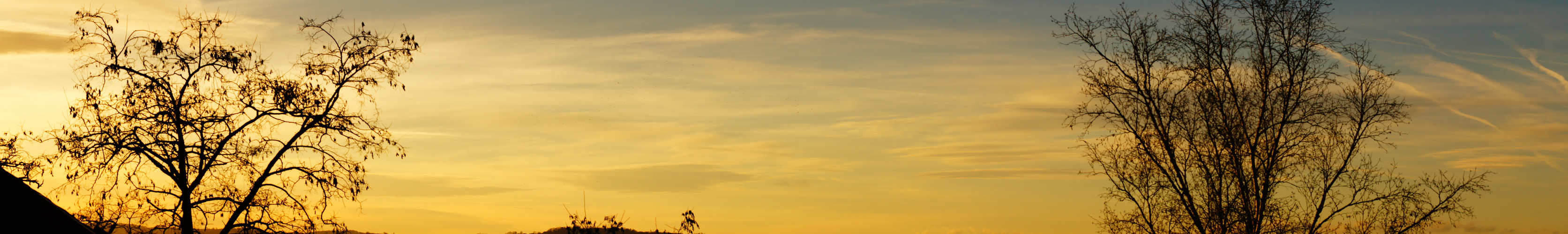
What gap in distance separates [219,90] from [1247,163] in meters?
21.8

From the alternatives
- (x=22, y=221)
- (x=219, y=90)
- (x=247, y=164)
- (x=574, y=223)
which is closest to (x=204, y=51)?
(x=219, y=90)

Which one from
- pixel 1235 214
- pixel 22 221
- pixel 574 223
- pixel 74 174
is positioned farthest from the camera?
pixel 1235 214

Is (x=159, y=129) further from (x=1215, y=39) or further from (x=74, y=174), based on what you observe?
(x=1215, y=39)

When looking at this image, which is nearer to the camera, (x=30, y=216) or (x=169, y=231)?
(x=30, y=216)

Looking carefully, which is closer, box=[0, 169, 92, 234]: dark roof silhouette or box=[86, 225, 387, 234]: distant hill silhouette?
box=[0, 169, 92, 234]: dark roof silhouette

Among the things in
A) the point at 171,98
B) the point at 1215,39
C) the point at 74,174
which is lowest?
the point at 74,174

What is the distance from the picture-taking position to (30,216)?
5.19 m

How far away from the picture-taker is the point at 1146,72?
22188mm

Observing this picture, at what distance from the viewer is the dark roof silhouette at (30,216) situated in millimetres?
5121

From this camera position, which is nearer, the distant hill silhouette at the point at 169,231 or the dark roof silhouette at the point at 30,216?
the dark roof silhouette at the point at 30,216

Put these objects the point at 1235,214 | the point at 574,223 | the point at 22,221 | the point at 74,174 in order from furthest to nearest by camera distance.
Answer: the point at 1235,214, the point at 74,174, the point at 574,223, the point at 22,221

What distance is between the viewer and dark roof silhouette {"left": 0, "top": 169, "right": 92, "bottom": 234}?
5.12 m

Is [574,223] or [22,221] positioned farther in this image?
[574,223]

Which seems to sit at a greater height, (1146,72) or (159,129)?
(1146,72)
